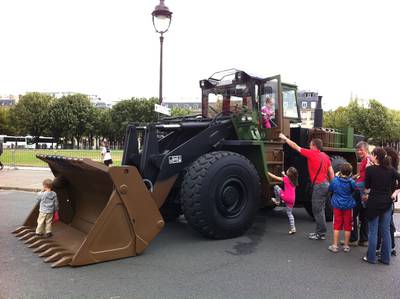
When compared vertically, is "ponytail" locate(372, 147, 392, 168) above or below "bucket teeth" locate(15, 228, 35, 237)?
above

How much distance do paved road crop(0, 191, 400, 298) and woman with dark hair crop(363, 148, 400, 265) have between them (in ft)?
0.79

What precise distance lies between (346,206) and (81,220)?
4.14 metres

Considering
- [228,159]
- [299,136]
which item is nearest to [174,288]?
[228,159]

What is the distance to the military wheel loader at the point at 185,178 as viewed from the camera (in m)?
5.37

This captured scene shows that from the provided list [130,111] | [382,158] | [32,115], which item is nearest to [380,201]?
[382,158]

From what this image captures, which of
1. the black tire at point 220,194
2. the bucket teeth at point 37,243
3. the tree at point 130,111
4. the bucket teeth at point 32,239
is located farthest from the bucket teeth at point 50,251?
the tree at point 130,111

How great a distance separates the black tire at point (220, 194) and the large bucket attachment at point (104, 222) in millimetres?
636

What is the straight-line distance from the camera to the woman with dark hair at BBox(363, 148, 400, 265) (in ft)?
18.1

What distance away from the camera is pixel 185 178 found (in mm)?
6098

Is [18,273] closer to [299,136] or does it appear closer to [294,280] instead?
[294,280]

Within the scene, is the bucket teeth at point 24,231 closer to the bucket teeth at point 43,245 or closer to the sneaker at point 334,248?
the bucket teeth at point 43,245

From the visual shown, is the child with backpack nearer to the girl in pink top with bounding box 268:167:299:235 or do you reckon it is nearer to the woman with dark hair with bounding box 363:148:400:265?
the woman with dark hair with bounding box 363:148:400:265

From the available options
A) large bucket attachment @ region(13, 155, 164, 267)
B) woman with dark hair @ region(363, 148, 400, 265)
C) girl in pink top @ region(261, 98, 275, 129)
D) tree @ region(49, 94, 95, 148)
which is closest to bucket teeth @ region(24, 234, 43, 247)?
large bucket attachment @ region(13, 155, 164, 267)

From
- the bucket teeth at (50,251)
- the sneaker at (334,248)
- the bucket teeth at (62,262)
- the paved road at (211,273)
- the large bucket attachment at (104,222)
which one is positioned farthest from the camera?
the sneaker at (334,248)
